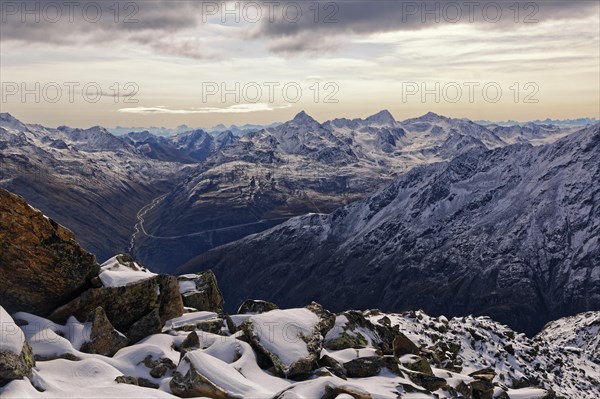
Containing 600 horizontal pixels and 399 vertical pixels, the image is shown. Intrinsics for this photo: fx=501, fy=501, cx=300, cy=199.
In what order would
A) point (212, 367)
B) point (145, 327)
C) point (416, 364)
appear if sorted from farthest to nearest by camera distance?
point (416, 364) → point (145, 327) → point (212, 367)

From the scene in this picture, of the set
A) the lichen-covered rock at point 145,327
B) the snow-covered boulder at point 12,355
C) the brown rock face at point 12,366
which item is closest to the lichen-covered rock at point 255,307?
the lichen-covered rock at point 145,327

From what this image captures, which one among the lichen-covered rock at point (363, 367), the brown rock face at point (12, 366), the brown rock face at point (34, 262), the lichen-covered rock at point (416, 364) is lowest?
the lichen-covered rock at point (416, 364)

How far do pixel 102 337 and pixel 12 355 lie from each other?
698cm

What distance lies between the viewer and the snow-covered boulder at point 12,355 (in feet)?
73.4

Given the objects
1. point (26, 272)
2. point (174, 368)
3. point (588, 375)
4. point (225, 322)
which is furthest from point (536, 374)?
point (26, 272)

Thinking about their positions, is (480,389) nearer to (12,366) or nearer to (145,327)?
(145,327)

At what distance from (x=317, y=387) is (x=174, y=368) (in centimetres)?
809

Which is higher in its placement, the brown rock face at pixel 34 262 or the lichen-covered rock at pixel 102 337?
the brown rock face at pixel 34 262

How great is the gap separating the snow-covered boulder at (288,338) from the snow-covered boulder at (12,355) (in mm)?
12518

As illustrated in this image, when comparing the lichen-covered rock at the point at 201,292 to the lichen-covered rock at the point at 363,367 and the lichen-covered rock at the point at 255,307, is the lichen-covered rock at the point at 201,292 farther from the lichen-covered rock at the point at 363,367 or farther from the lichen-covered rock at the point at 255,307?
the lichen-covered rock at the point at 363,367

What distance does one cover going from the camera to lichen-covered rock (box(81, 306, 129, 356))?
94.8 ft

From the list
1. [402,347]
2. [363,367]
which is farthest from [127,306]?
[402,347]

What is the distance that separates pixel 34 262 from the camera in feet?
101

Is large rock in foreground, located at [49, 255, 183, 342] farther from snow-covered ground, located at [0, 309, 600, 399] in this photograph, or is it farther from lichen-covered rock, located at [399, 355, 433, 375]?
lichen-covered rock, located at [399, 355, 433, 375]
